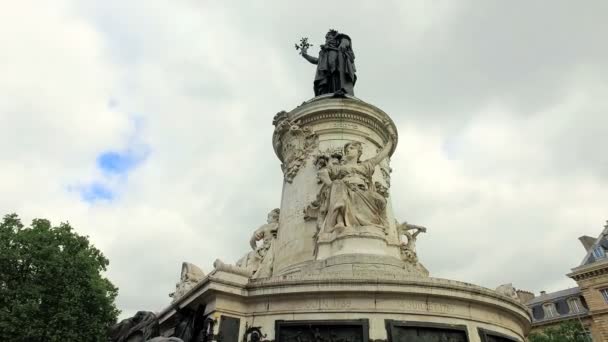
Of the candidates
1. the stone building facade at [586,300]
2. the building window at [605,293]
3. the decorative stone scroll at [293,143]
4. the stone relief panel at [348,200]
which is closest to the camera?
the stone relief panel at [348,200]

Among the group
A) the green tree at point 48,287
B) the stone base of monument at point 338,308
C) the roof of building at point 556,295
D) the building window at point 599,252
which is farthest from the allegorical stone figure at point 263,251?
the roof of building at point 556,295

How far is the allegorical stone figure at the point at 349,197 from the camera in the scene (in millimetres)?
10586

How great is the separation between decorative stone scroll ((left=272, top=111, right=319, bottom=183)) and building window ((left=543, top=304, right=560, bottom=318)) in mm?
41253

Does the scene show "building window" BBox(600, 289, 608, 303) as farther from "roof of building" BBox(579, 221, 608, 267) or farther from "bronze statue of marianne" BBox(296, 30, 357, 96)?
"bronze statue of marianne" BBox(296, 30, 357, 96)

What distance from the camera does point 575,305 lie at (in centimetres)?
4116

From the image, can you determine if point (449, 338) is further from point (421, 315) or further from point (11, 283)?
point (11, 283)

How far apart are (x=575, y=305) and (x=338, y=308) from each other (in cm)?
4353

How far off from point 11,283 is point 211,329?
18.7m

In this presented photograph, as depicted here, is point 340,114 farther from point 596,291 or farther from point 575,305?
point 575,305

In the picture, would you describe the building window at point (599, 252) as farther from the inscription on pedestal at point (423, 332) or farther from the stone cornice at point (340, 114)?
the inscription on pedestal at point (423, 332)

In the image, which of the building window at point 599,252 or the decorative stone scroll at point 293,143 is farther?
the building window at point 599,252

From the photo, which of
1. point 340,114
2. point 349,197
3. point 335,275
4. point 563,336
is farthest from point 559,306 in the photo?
point 335,275

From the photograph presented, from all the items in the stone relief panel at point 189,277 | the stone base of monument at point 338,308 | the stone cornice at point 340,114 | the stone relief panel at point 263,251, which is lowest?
the stone base of monument at point 338,308

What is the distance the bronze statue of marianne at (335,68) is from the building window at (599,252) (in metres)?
36.2
